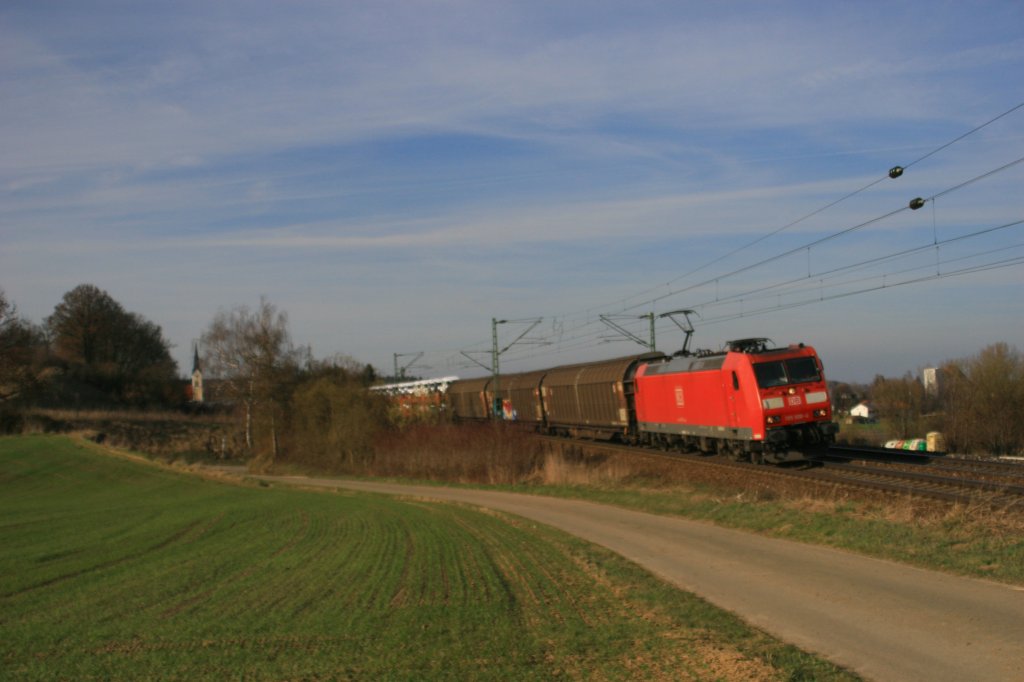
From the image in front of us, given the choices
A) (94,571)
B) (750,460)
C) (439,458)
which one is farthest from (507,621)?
(439,458)

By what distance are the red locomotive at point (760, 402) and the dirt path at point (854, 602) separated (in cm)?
791

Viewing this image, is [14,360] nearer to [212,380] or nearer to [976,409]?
[212,380]

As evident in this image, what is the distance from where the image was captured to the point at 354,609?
36.3 ft

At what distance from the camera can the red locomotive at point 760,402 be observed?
23.9m

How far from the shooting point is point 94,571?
15719 mm

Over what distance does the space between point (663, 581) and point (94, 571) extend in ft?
32.4

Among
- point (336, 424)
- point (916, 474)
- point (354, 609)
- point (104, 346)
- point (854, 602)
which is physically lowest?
point (854, 602)

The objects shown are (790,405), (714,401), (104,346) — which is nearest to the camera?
(790,405)

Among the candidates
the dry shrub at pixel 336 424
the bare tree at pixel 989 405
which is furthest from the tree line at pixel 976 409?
the dry shrub at pixel 336 424

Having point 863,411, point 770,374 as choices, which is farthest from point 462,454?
point 863,411

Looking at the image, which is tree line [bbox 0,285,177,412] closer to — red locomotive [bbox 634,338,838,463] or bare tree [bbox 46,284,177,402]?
bare tree [bbox 46,284,177,402]

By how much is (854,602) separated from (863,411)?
225 feet

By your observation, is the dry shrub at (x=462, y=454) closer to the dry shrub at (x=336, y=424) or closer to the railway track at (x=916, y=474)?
the dry shrub at (x=336, y=424)

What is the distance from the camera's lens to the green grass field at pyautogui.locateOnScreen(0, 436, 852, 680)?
8500 millimetres
